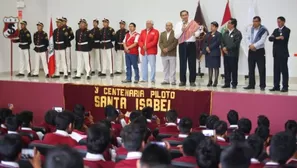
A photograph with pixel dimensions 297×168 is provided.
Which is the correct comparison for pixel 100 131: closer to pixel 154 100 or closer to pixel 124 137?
pixel 124 137

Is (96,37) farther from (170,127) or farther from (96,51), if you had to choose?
(170,127)

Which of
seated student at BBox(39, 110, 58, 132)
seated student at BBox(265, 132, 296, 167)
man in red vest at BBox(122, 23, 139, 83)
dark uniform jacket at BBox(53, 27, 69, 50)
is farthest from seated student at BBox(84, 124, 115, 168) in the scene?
dark uniform jacket at BBox(53, 27, 69, 50)

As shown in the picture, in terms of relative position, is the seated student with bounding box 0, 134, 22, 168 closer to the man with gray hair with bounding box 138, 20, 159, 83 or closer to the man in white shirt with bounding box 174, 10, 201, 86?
the man in white shirt with bounding box 174, 10, 201, 86

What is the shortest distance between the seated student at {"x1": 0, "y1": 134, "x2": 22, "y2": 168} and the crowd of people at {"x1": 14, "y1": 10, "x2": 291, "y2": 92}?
17.5ft

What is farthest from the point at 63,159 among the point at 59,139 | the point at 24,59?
the point at 24,59

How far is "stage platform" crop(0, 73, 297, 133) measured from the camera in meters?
6.59

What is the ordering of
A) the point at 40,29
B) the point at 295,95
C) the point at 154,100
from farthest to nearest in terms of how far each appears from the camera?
the point at 40,29, the point at 154,100, the point at 295,95

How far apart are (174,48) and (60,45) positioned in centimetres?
311

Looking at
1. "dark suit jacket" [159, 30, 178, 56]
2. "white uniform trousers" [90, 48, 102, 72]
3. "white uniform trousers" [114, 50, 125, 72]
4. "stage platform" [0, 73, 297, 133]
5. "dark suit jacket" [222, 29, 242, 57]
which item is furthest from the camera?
"white uniform trousers" [114, 50, 125, 72]

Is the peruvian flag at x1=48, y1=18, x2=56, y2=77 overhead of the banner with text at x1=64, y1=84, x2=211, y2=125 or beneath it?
overhead

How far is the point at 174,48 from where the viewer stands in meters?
8.08

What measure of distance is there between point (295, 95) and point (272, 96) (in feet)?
1.17

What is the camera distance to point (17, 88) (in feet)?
27.1

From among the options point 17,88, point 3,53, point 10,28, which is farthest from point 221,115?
point 3,53
